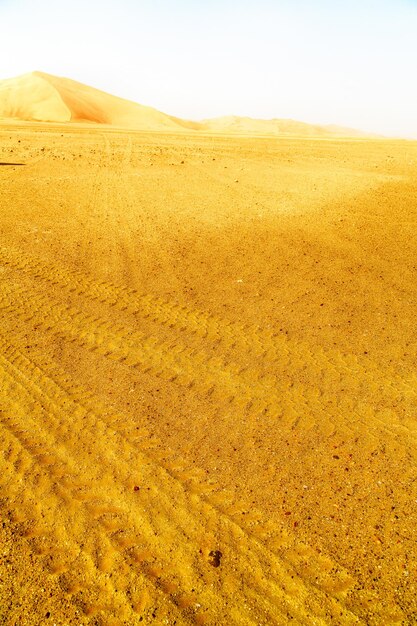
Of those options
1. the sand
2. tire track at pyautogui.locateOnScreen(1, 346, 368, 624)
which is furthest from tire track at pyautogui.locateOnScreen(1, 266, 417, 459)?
tire track at pyautogui.locateOnScreen(1, 346, 368, 624)

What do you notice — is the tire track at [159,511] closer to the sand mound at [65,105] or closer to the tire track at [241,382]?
the tire track at [241,382]

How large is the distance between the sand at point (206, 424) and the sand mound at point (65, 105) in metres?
48.7

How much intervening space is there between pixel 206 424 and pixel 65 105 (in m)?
61.8

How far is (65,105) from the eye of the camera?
58531mm

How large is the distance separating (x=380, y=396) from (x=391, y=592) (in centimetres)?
231

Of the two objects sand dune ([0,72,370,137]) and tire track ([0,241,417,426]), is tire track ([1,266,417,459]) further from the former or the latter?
sand dune ([0,72,370,137])

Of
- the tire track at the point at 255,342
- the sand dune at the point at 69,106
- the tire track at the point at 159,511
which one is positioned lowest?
the tire track at the point at 159,511

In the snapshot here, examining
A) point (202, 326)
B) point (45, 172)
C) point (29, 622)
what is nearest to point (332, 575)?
point (29, 622)

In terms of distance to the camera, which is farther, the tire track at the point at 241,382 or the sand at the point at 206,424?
the tire track at the point at 241,382

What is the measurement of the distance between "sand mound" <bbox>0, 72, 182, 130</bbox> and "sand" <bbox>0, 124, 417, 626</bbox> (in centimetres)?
4872

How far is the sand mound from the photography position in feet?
188

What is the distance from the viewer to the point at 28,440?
4.39 meters

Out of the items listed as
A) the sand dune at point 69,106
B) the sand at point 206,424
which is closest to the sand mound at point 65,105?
the sand dune at point 69,106

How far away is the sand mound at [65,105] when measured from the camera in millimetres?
57156
